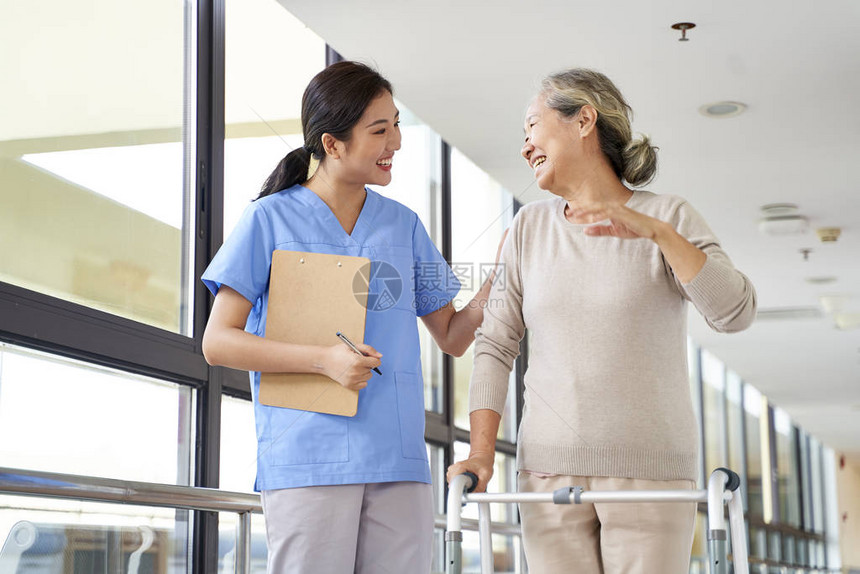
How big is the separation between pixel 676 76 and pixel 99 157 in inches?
76.0

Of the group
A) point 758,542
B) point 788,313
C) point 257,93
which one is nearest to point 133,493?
point 257,93

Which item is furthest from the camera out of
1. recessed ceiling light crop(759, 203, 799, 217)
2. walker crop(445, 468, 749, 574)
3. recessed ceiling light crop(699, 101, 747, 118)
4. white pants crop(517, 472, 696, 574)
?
recessed ceiling light crop(759, 203, 799, 217)

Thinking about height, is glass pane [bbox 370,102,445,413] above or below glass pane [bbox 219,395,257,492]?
above

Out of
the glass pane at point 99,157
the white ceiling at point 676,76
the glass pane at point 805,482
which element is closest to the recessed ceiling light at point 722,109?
the white ceiling at point 676,76

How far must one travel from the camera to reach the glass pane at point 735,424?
995cm

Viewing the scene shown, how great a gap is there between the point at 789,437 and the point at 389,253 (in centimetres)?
1320

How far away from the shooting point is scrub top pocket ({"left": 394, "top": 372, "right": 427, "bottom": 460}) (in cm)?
148

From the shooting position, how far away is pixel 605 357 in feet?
4.58

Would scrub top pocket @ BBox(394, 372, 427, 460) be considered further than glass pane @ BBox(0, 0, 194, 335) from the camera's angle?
No

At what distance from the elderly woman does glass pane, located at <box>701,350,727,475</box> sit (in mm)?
7778

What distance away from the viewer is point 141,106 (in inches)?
95.2

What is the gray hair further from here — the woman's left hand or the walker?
the walker

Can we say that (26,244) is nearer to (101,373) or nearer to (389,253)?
(101,373)

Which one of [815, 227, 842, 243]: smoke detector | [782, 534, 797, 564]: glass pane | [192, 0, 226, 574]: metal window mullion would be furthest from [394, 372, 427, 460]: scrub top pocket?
[782, 534, 797, 564]: glass pane
